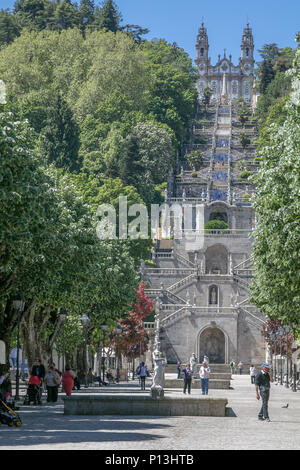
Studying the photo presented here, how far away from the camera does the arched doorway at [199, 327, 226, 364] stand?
90.6 meters

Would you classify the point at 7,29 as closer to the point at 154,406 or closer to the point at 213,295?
the point at 213,295

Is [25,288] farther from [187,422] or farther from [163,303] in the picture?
[163,303]

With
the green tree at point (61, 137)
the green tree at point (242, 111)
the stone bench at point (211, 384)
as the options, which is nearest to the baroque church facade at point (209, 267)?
the green tree at point (61, 137)

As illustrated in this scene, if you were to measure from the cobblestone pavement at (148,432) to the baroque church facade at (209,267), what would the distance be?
5715 cm

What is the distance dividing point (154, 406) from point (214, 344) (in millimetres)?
62737

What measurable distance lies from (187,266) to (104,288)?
5233 cm

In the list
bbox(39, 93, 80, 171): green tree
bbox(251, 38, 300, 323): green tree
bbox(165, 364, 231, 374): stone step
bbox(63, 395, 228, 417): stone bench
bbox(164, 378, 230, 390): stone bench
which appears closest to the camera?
bbox(251, 38, 300, 323): green tree

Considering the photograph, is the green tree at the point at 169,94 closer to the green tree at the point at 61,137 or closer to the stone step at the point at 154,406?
the green tree at the point at 61,137

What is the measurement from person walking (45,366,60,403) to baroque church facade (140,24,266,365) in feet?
167

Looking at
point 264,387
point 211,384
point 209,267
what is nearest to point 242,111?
point 209,267

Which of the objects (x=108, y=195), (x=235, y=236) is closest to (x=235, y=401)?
(x=108, y=195)

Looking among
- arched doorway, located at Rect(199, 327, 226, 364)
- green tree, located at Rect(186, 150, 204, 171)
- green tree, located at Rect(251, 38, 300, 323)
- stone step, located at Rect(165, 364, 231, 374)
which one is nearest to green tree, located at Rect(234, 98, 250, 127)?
green tree, located at Rect(186, 150, 204, 171)

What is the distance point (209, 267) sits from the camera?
110 meters

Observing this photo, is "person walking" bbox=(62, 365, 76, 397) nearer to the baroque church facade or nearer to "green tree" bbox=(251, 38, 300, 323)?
"green tree" bbox=(251, 38, 300, 323)
